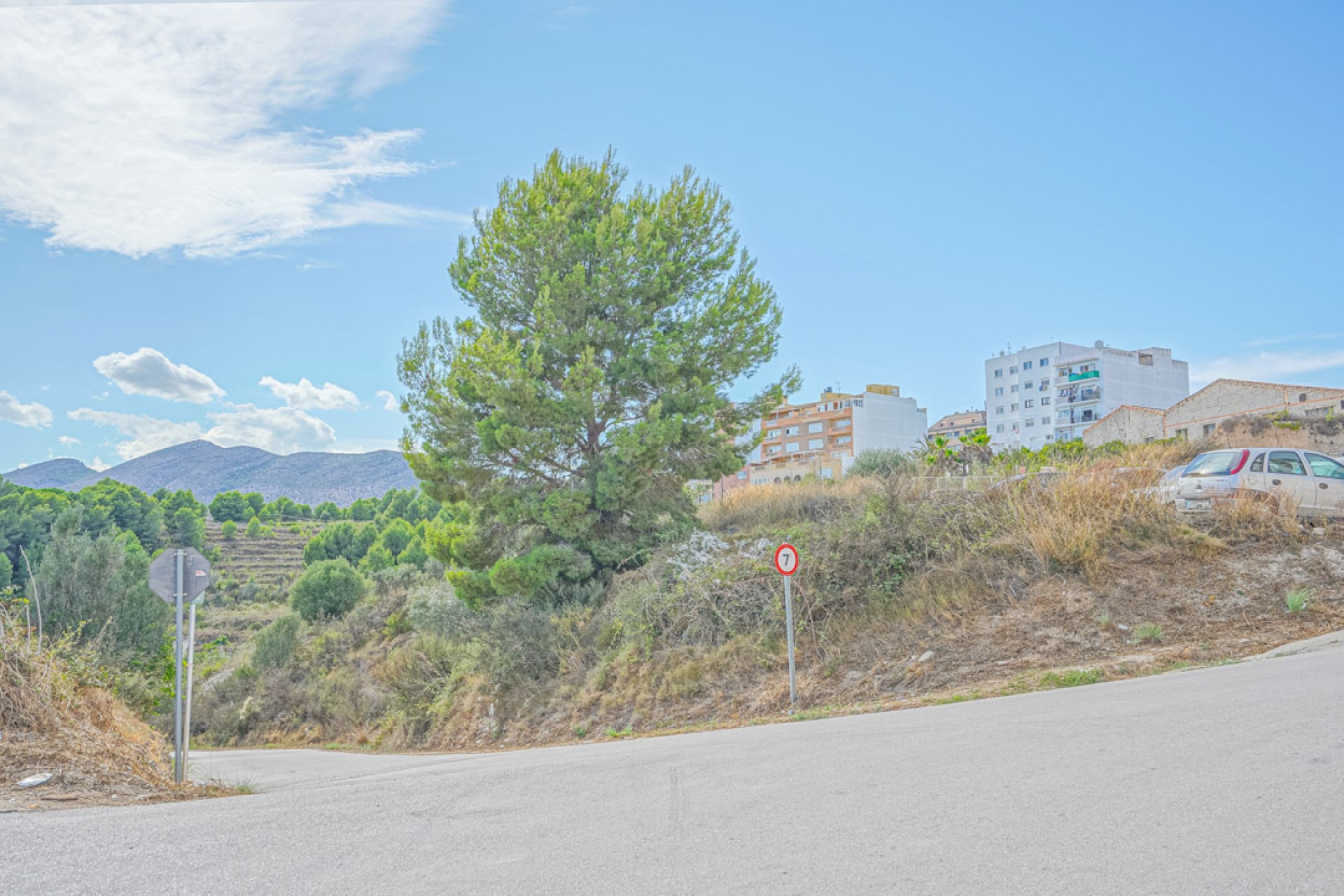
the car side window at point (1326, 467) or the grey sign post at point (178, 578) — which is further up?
the car side window at point (1326, 467)

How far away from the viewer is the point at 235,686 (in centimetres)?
3219

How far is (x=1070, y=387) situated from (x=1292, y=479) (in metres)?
86.3

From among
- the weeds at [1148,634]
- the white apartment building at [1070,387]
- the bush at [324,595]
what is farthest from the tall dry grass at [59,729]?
the white apartment building at [1070,387]

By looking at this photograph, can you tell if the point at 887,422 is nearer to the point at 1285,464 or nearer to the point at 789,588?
the point at 1285,464

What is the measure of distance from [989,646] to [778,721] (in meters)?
3.43

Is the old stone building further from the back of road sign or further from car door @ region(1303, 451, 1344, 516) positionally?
the back of road sign

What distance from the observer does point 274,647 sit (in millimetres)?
33500

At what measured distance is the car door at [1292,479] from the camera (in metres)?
16.8

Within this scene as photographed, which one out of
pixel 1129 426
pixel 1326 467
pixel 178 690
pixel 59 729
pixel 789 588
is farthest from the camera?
pixel 1129 426

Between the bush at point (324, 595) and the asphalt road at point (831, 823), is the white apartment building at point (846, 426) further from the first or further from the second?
the asphalt road at point (831, 823)

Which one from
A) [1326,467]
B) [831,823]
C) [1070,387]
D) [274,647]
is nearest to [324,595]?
[274,647]

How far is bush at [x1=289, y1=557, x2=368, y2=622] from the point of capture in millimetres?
38906

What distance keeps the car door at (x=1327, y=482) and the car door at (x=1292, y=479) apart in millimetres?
91

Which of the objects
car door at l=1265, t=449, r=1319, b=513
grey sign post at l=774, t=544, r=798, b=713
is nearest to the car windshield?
car door at l=1265, t=449, r=1319, b=513
